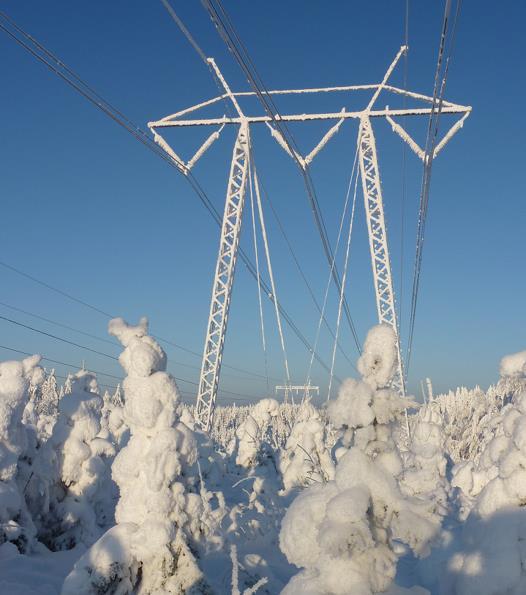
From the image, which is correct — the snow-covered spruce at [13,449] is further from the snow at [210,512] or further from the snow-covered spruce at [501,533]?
the snow-covered spruce at [501,533]

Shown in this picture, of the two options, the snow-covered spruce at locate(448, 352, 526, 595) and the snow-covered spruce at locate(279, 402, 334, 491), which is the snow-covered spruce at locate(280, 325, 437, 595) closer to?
the snow-covered spruce at locate(448, 352, 526, 595)

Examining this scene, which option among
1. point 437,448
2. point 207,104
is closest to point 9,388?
point 207,104

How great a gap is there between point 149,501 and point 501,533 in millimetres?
4735

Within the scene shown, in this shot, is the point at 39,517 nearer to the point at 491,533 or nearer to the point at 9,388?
the point at 9,388

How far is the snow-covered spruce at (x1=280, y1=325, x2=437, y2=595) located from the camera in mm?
3691

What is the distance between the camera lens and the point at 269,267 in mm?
11117

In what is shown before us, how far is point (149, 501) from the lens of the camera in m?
6.14

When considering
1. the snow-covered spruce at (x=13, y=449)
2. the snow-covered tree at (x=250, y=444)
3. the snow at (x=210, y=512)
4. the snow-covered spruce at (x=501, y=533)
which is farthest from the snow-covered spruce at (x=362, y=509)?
the snow-covered tree at (x=250, y=444)

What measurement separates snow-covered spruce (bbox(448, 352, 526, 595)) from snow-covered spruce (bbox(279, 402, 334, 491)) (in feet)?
36.3

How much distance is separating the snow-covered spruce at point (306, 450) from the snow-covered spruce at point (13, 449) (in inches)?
422

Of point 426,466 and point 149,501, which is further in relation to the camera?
point 426,466

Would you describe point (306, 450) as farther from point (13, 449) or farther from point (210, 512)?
point (13, 449)

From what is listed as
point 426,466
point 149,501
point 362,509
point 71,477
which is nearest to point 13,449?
point 71,477

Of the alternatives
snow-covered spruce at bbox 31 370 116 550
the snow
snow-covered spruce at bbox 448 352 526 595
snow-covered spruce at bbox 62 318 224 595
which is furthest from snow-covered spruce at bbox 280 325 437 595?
snow-covered spruce at bbox 31 370 116 550
